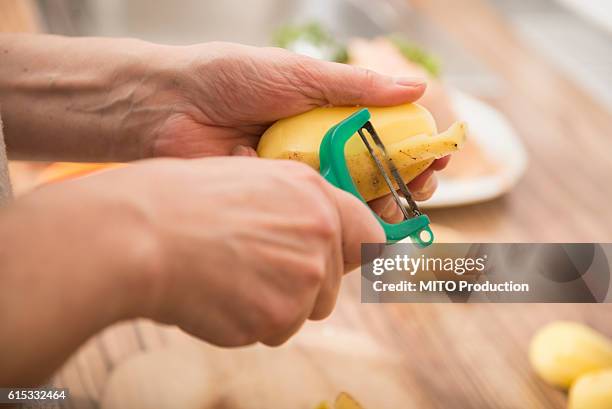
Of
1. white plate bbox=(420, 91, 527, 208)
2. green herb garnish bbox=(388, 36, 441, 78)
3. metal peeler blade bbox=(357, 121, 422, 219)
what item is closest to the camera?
metal peeler blade bbox=(357, 121, 422, 219)

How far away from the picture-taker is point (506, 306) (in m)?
0.97

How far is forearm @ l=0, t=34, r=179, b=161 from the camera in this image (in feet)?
2.54

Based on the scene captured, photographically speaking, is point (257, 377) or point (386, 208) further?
point (257, 377)

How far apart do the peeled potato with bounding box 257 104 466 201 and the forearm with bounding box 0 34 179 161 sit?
18cm

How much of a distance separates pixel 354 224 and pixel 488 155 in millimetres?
911

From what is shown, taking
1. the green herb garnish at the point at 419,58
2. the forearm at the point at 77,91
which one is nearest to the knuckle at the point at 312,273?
the forearm at the point at 77,91

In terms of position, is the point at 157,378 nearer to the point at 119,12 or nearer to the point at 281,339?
the point at 281,339

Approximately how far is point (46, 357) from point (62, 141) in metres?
0.46

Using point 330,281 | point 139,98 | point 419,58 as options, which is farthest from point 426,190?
point 419,58

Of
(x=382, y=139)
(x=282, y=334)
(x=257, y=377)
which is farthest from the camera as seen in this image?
(x=257, y=377)

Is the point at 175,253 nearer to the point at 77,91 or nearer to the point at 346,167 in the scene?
the point at 346,167

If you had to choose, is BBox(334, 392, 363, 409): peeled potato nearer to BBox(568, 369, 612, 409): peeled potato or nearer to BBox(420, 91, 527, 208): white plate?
BBox(568, 369, 612, 409): peeled potato

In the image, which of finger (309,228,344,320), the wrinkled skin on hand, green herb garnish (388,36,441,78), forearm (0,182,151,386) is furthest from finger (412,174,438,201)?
green herb garnish (388,36,441,78)

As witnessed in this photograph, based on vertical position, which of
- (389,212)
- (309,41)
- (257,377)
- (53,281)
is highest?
(53,281)
